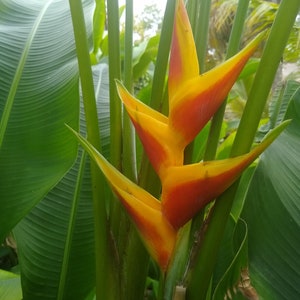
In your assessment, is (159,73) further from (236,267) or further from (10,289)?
(10,289)

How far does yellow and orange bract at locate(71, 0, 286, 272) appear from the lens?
371 mm

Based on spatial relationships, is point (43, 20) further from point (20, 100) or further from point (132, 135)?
point (132, 135)

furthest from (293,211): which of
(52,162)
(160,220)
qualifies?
(52,162)

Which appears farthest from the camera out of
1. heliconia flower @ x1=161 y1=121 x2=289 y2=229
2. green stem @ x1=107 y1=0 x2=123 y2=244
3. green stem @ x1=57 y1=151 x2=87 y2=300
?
green stem @ x1=57 y1=151 x2=87 y2=300

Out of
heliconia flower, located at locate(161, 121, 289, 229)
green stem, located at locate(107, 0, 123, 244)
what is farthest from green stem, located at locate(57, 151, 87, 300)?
heliconia flower, located at locate(161, 121, 289, 229)

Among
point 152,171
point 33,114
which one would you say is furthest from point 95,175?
point 33,114

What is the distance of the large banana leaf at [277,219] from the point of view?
40 cm

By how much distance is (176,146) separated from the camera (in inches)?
15.5

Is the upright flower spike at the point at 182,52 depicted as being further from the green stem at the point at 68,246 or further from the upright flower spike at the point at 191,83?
the green stem at the point at 68,246

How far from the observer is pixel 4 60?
0.61 m

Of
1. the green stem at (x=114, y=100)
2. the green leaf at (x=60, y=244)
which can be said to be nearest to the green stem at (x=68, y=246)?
the green leaf at (x=60, y=244)

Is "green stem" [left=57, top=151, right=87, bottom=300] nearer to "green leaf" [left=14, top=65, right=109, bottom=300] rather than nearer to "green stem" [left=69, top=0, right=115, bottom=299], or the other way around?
"green leaf" [left=14, top=65, right=109, bottom=300]

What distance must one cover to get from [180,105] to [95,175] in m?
0.13

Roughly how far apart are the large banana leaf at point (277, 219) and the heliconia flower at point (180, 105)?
0.32 feet
